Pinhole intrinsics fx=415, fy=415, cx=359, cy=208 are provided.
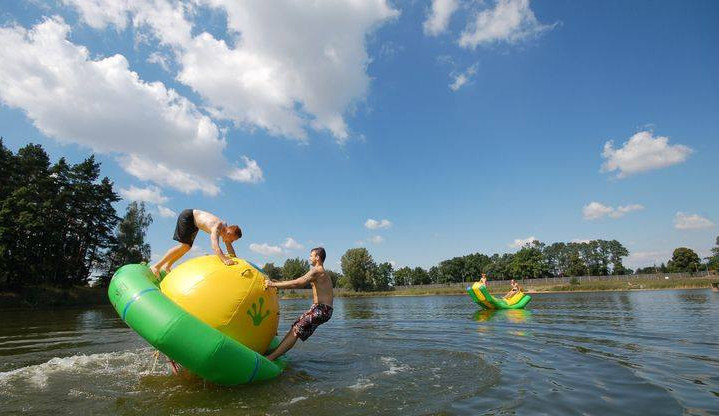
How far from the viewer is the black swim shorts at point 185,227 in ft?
26.4

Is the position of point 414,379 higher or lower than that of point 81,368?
lower

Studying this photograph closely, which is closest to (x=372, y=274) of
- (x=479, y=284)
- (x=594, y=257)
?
(x=479, y=284)

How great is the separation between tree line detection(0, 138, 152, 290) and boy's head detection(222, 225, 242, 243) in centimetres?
4071

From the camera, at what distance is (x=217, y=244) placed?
Answer: 24.0 ft

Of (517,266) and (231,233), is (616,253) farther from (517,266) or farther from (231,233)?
(231,233)

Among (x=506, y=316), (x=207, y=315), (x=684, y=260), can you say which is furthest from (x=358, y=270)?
(x=684, y=260)

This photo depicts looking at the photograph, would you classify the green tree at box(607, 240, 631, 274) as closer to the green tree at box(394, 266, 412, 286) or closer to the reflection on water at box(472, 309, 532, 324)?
the green tree at box(394, 266, 412, 286)

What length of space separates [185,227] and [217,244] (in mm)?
1159

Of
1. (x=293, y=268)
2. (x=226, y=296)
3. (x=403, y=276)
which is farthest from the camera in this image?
(x=403, y=276)

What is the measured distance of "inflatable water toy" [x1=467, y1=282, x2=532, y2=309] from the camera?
21.8 metres

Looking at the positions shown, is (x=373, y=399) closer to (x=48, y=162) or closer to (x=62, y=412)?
(x=62, y=412)

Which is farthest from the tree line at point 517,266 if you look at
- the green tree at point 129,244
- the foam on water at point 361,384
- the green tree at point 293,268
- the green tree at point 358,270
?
the foam on water at point 361,384

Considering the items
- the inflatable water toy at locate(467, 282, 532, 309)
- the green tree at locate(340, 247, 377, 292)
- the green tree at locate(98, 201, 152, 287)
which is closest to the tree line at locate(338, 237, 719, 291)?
the green tree at locate(340, 247, 377, 292)

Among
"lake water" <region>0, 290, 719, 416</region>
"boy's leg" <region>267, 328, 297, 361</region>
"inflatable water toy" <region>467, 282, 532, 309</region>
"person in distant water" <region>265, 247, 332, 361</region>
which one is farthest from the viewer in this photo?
"inflatable water toy" <region>467, 282, 532, 309</region>
